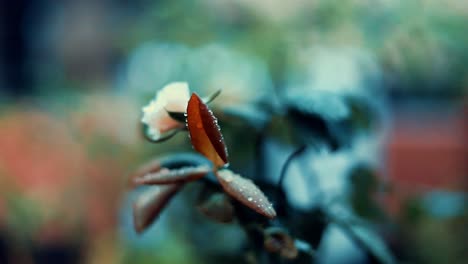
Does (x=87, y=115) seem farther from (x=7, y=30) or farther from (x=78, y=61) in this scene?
(x=7, y=30)

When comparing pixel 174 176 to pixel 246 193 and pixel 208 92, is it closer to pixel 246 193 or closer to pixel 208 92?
pixel 246 193

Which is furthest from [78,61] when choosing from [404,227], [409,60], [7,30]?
[404,227]

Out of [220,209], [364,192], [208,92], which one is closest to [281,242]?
[220,209]

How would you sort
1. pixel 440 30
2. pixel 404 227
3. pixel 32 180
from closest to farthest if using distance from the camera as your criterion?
pixel 404 227 < pixel 440 30 < pixel 32 180

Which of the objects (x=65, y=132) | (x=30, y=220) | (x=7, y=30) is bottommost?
(x=30, y=220)

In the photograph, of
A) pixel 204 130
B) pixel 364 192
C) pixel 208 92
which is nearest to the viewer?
pixel 204 130

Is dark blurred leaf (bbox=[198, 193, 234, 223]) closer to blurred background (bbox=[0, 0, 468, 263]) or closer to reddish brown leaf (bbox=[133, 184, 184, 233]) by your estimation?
reddish brown leaf (bbox=[133, 184, 184, 233])

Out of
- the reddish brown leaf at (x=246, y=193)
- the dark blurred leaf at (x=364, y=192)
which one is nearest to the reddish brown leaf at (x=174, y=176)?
the reddish brown leaf at (x=246, y=193)
